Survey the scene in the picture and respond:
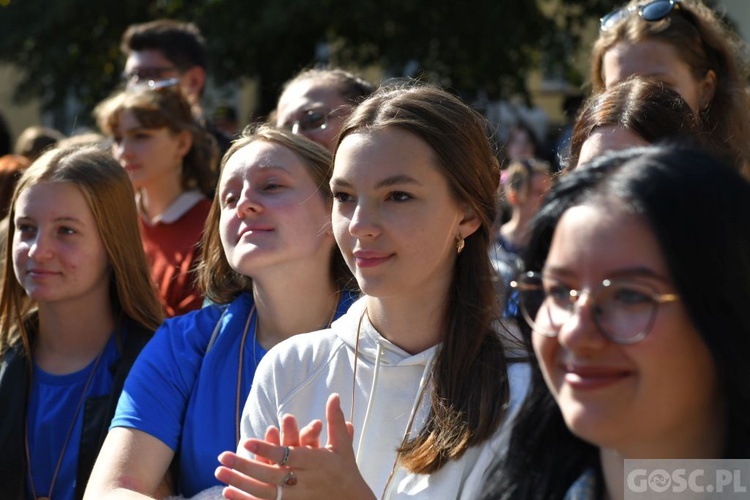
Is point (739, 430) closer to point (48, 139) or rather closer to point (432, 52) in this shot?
point (48, 139)

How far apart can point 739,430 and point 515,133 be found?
30.8 feet

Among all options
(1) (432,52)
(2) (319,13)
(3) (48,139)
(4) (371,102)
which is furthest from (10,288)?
(1) (432,52)

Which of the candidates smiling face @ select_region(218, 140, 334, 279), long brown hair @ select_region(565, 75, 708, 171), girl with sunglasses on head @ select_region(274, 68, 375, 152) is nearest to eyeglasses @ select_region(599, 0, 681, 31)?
long brown hair @ select_region(565, 75, 708, 171)

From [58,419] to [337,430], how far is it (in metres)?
1.69

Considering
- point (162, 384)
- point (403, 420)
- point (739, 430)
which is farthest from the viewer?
point (162, 384)

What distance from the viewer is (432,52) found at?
545 inches

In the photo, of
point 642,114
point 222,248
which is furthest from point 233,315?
point 642,114

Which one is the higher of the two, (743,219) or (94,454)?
(743,219)

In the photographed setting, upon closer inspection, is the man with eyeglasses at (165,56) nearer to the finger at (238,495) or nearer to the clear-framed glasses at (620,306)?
the finger at (238,495)

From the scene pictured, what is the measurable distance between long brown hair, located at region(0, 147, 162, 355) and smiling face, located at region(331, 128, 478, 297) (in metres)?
1.35

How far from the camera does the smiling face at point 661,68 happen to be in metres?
3.87

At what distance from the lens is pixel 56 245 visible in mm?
3906

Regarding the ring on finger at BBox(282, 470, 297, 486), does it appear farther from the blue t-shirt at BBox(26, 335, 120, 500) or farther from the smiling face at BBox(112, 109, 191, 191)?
the smiling face at BBox(112, 109, 191, 191)

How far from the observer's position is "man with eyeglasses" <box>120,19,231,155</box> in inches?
241
